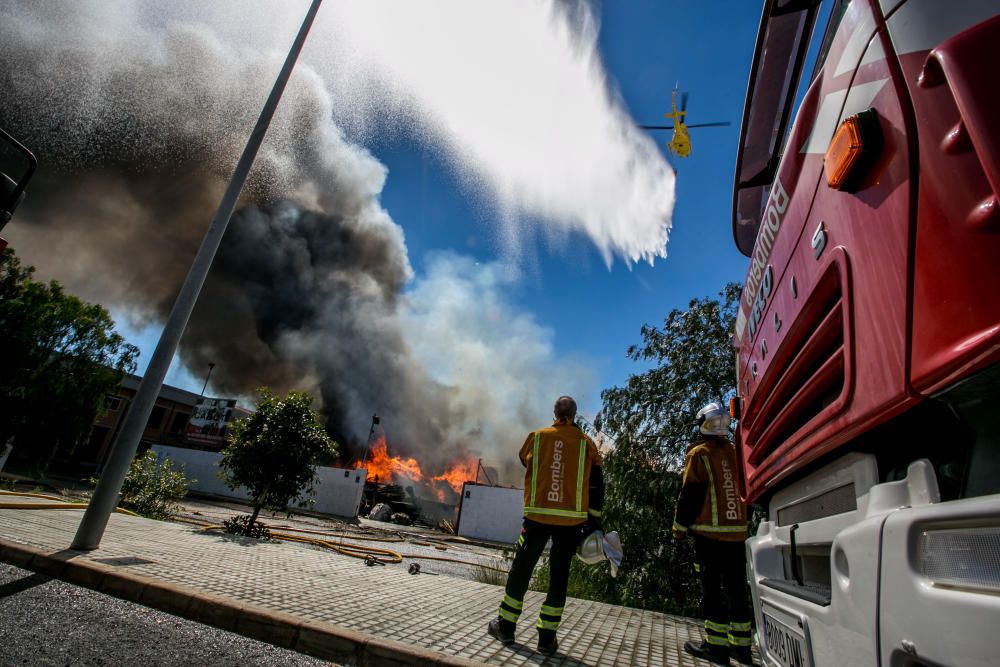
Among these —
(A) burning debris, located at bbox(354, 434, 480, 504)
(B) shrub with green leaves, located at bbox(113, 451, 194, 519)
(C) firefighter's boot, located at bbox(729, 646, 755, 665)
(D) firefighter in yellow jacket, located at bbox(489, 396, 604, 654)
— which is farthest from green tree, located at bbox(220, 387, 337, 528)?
(A) burning debris, located at bbox(354, 434, 480, 504)

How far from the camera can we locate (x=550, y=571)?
312 cm

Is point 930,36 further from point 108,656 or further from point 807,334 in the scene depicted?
point 108,656

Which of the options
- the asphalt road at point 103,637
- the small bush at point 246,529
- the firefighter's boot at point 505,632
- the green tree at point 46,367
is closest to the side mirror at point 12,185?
the asphalt road at point 103,637

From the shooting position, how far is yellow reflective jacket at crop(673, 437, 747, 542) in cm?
334

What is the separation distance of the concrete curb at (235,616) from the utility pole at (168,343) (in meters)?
0.53

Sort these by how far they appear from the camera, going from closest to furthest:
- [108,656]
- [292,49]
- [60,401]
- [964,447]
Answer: [964,447], [108,656], [292,49], [60,401]

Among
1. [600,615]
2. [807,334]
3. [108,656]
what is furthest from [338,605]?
[807,334]

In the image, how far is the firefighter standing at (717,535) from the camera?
10.8 ft

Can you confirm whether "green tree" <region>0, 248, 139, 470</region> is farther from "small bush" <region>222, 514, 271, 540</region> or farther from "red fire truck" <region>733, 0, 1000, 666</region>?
"red fire truck" <region>733, 0, 1000, 666</region>

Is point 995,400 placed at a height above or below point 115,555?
above

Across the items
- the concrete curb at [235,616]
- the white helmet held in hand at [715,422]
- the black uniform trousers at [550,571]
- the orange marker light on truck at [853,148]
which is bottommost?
the concrete curb at [235,616]

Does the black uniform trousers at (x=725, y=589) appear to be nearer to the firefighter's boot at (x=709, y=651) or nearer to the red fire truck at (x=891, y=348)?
the firefighter's boot at (x=709, y=651)

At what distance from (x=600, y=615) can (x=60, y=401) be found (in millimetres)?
22329

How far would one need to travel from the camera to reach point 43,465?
59.3 feet
